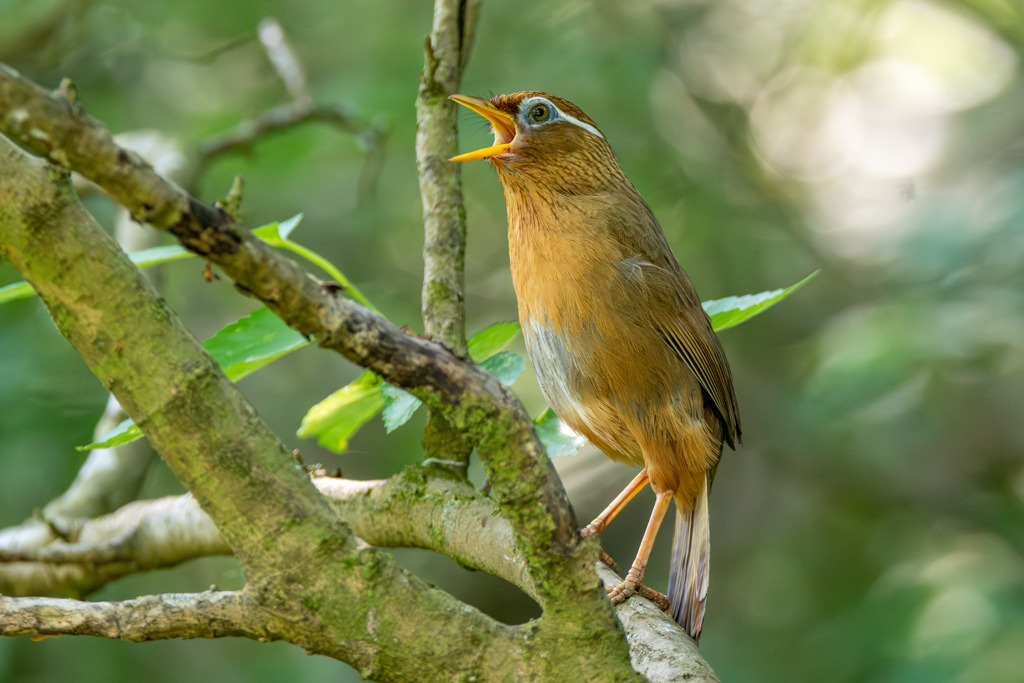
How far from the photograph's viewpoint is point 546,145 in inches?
136

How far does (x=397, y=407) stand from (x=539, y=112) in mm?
1516

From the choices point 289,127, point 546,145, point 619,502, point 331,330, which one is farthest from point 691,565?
point 289,127

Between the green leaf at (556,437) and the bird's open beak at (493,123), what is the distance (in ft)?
3.19

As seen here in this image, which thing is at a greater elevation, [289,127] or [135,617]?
[289,127]

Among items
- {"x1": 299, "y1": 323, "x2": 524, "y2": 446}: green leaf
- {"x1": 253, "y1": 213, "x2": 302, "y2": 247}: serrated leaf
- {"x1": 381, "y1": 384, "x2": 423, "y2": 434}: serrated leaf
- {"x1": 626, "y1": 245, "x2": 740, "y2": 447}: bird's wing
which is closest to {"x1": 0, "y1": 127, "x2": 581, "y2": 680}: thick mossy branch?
{"x1": 299, "y1": 323, "x2": 524, "y2": 446}: green leaf

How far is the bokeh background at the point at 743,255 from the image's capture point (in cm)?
456

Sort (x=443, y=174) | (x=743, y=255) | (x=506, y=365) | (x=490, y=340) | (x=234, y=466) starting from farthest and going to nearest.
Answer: (x=743, y=255)
(x=443, y=174)
(x=490, y=340)
(x=506, y=365)
(x=234, y=466)

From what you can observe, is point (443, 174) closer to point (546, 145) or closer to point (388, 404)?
point (546, 145)

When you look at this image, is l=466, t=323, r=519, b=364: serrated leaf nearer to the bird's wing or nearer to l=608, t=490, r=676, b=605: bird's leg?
the bird's wing

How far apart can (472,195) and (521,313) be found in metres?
3.05

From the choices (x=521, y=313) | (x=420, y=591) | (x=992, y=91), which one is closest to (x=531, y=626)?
(x=420, y=591)

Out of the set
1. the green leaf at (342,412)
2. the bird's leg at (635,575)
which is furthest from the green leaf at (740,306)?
the green leaf at (342,412)

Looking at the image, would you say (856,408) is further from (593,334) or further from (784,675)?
(593,334)

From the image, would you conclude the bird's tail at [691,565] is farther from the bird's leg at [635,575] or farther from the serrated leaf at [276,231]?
the serrated leaf at [276,231]
